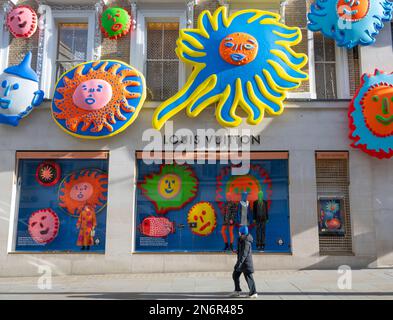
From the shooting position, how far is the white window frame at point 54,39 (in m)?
14.1

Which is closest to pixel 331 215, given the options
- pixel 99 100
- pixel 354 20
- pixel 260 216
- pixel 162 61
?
pixel 260 216

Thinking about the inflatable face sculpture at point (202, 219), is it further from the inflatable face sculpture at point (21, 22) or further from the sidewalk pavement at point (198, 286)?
the inflatable face sculpture at point (21, 22)

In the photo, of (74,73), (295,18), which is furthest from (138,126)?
(295,18)

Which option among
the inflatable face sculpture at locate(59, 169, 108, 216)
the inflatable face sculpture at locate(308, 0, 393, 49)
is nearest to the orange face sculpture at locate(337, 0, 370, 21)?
the inflatable face sculpture at locate(308, 0, 393, 49)

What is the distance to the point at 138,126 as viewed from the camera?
44.7 feet

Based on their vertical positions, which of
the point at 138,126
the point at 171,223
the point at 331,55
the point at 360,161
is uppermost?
the point at 331,55

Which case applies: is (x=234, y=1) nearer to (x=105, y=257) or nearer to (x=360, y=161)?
(x=360, y=161)

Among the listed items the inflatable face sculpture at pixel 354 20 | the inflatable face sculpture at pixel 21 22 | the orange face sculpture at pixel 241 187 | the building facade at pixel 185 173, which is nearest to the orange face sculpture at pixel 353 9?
the inflatable face sculpture at pixel 354 20

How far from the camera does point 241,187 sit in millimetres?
13797

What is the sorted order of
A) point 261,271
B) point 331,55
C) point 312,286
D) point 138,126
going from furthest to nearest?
1. point 331,55
2. point 138,126
3. point 261,271
4. point 312,286

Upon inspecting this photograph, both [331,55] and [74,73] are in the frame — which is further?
[331,55]

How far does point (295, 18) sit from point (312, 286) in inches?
348

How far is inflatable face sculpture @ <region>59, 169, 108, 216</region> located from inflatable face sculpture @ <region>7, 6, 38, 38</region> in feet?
16.6

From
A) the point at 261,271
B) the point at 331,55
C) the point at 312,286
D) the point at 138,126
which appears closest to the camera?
the point at 312,286
